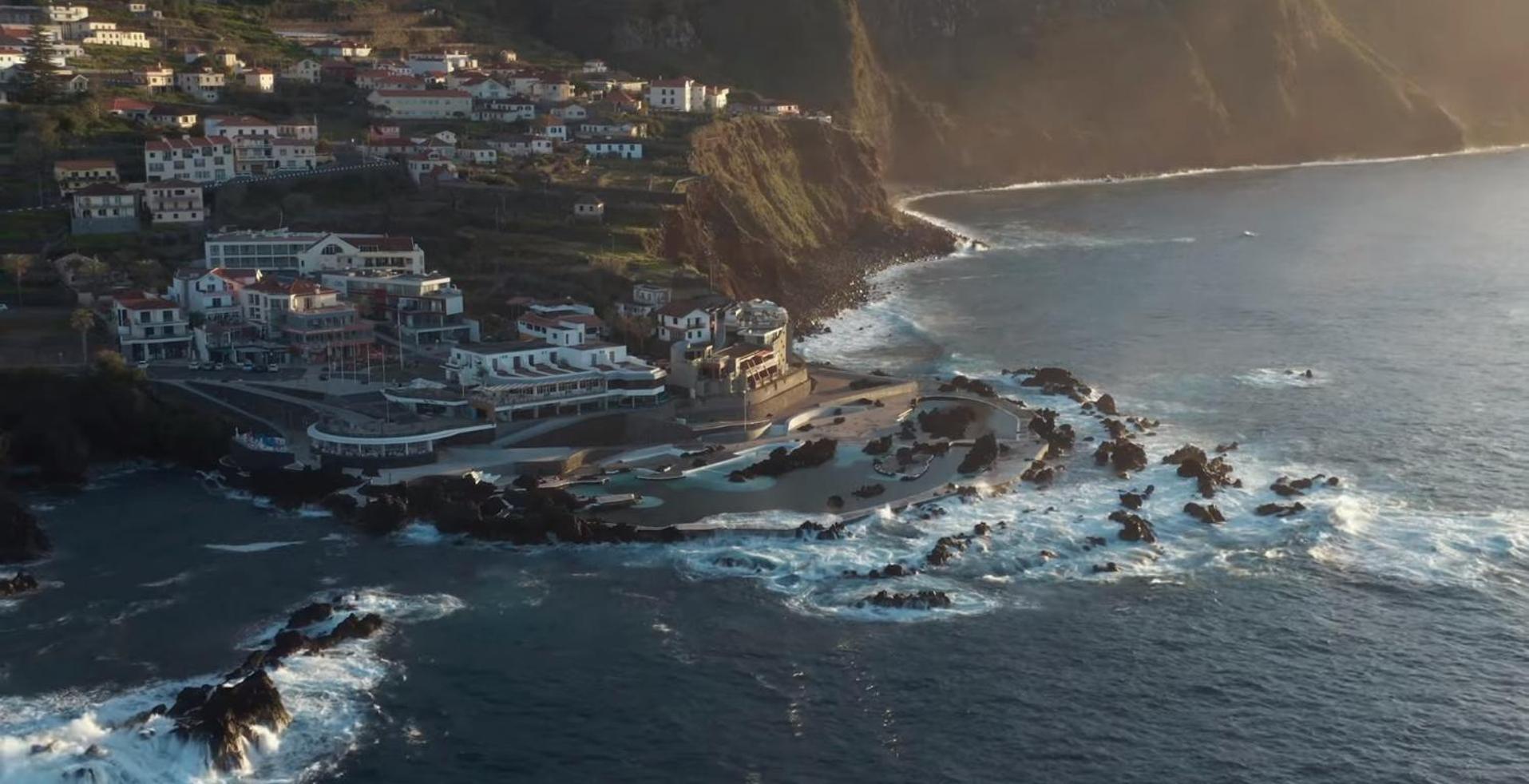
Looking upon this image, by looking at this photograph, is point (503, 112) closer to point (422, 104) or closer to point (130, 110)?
point (422, 104)

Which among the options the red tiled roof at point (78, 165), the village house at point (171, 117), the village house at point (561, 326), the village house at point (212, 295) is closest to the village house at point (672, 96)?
the village house at point (171, 117)

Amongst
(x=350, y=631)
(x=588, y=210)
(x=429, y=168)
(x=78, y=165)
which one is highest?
(x=78, y=165)

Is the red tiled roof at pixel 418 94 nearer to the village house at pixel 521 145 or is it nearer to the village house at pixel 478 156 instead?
the village house at pixel 521 145

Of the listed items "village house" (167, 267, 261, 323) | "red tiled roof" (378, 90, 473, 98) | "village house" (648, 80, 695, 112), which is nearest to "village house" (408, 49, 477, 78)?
"red tiled roof" (378, 90, 473, 98)

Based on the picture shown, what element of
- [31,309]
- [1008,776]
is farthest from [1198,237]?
[1008,776]

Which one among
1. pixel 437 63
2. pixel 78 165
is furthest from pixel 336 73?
pixel 78 165

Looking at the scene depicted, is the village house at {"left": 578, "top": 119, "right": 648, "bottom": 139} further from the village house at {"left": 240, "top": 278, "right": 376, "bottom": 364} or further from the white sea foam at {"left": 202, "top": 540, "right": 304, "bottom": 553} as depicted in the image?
the white sea foam at {"left": 202, "top": 540, "right": 304, "bottom": 553}
